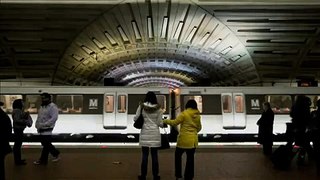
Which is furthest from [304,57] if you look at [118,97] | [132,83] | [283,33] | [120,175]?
[132,83]

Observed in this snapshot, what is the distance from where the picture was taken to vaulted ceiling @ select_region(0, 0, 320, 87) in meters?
16.2

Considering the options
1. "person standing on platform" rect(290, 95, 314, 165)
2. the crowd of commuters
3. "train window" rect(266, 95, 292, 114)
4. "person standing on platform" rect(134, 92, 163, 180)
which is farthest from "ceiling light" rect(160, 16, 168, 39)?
"person standing on platform" rect(134, 92, 163, 180)

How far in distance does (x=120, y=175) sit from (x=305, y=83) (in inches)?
592

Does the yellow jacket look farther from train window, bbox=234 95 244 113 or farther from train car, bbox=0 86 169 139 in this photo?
train window, bbox=234 95 244 113

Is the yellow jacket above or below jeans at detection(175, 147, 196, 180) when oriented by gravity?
above

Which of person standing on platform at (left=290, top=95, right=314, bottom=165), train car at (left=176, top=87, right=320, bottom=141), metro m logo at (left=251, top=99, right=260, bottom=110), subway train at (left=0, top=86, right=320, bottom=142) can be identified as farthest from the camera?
metro m logo at (left=251, top=99, right=260, bottom=110)

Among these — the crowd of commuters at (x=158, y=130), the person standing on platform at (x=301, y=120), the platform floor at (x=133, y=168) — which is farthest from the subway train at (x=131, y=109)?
the person standing on platform at (x=301, y=120)

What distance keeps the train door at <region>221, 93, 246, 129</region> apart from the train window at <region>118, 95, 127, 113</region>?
391cm

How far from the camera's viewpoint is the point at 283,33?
64.6ft

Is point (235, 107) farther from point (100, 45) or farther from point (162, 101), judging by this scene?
point (100, 45)

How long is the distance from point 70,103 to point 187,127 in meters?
11.3

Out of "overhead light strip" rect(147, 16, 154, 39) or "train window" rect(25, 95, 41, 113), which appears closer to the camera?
"train window" rect(25, 95, 41, 113)

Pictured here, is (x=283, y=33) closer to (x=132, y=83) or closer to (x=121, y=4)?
(x=121, y=4)

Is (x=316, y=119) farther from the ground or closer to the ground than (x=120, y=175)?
farther from the ground
